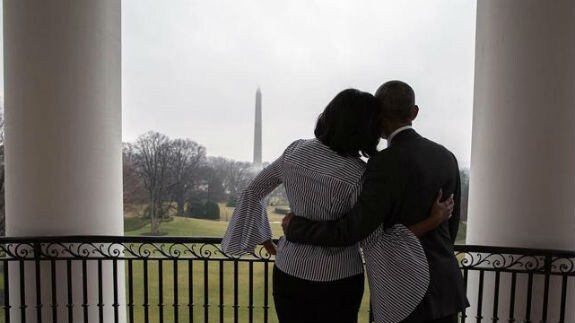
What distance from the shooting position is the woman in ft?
4.18

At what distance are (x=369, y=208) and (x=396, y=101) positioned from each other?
0.38 metres

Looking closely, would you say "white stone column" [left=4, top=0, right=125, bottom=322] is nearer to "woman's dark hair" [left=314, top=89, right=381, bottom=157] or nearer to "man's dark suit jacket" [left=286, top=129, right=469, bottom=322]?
"man's dark suit jacket" [left=286, top=129, right=469, bottom=322]

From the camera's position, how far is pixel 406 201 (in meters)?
1.26

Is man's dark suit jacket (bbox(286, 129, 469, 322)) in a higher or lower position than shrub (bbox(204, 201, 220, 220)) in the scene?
higher

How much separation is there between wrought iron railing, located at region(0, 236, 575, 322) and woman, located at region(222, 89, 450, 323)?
1091mm

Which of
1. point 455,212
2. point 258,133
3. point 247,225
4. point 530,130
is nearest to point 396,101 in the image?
point 455,212

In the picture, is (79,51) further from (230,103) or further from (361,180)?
(361,180)

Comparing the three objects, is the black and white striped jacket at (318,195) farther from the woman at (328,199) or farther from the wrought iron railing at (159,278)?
the wrought iron railing at (159,278)

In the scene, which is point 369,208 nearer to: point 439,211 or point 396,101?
point 439,211

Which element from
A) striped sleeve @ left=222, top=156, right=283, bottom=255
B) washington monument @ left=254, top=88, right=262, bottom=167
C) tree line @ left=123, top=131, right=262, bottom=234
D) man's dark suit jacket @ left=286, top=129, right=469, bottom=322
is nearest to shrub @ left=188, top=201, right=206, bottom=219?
tree line @ left=123, top=131, right=262, bottom=234

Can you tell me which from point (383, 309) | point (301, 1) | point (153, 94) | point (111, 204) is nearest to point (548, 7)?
point (301, 1)

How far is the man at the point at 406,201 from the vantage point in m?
1.21

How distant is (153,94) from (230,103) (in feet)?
2.00

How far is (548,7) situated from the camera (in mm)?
2234
